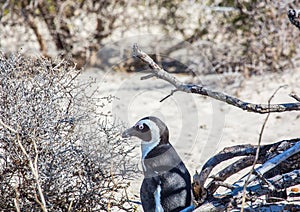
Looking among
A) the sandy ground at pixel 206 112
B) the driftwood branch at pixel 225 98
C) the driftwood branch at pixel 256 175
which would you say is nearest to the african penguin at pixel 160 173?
the driftwood branch at pixel 256 175

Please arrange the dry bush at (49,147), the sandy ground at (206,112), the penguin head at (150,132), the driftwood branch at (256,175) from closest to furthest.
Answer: the driftwood branch at (256,175) → the dry bush at (49,147) → the penguin head at (150,132) → the sandy ground at (206,112)

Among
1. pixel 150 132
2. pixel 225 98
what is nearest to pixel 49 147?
pixel 150 132

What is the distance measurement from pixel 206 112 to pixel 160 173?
3.31 meters

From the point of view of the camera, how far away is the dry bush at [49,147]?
3.31m

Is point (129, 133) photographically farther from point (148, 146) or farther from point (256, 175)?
point (256, 175)

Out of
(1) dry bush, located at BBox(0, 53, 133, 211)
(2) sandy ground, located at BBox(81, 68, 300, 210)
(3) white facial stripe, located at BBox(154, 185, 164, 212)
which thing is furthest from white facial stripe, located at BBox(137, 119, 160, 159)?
(2) sandy ground, located at BBox(81, 68, 300, 210)

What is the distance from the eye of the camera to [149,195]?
11.3 feet

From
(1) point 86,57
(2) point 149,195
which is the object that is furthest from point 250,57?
(2) point 149,195

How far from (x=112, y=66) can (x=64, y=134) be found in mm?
5097

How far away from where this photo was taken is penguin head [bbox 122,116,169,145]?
3.51 metres

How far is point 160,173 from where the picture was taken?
343 centimetres

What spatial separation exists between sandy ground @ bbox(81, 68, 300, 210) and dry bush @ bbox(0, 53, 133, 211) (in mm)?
1589

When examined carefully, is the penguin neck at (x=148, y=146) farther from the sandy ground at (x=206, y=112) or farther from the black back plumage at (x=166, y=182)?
the sandy ground at (x=206, y=112)

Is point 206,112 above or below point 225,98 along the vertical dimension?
above
